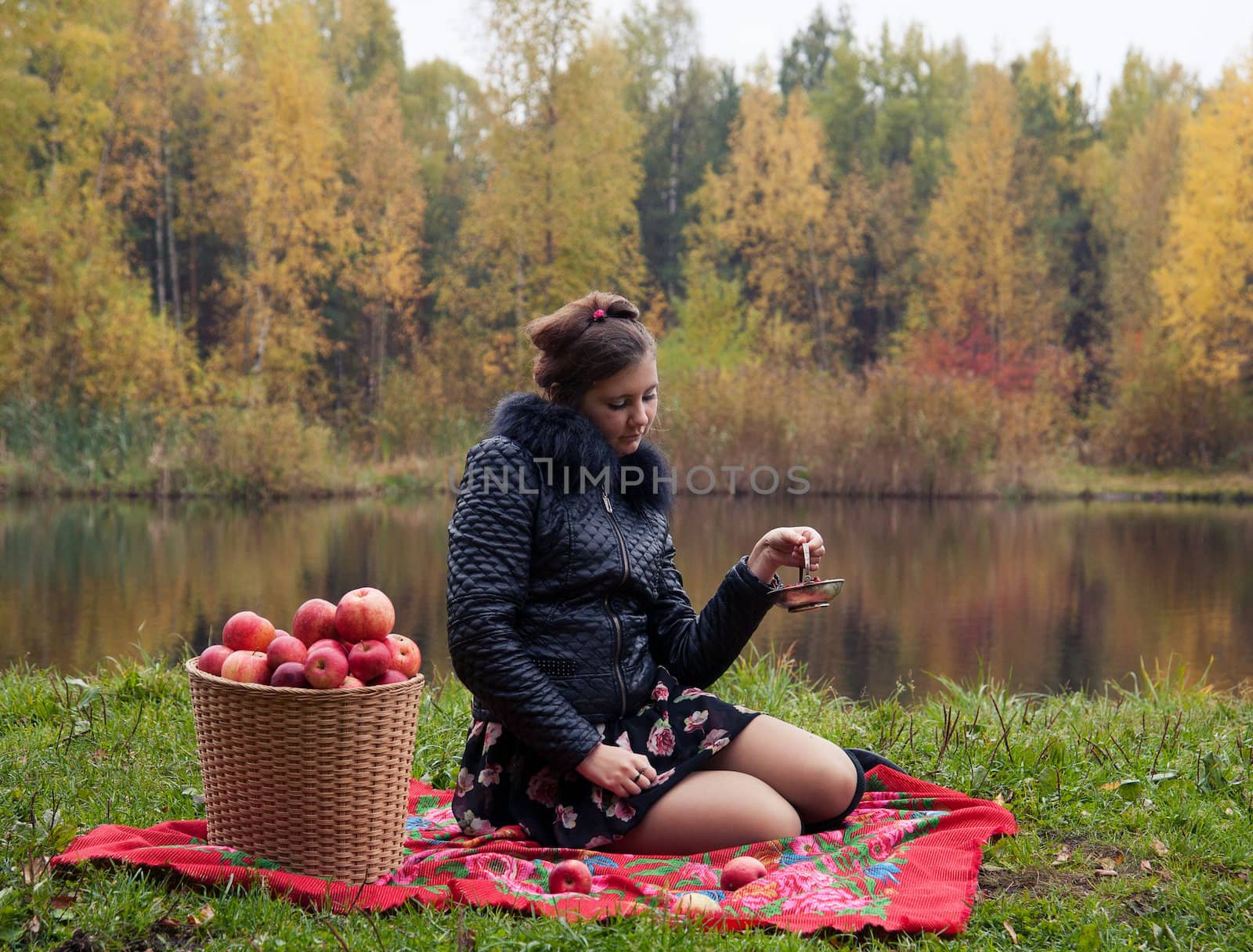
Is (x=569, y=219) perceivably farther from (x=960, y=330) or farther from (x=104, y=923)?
(x=104, y=923)

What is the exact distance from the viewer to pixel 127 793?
10.5 feet

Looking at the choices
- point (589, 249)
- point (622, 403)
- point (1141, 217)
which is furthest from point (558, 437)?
point (1141, 217)

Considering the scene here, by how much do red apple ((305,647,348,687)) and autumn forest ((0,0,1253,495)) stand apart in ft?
46.8

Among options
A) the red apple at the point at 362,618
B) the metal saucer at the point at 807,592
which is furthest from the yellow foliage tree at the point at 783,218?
the red apple at the point at 362,618

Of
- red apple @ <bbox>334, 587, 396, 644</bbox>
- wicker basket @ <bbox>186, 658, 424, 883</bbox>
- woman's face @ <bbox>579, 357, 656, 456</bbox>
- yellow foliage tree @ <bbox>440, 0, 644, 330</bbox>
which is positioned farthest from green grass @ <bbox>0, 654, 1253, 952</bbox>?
yellow foliage tree @ <bbox>440, 0, 644, 330</bbox>

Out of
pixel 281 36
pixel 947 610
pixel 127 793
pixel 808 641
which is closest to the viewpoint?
pixel 127 793

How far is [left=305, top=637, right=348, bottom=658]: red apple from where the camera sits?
2.54 metres

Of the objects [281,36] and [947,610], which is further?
[281,36]

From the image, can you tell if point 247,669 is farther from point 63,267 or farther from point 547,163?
point 547,163

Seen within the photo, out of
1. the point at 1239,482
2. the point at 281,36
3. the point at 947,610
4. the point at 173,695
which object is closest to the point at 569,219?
the point at 281,36

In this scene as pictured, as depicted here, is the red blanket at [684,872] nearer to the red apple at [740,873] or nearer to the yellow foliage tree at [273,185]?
the red apple at [740,873]

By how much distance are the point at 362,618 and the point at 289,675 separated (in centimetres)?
19

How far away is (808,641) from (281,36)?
17561 mm

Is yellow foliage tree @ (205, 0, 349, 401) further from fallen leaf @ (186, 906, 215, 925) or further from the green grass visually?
fallen leaf @ (186, 906, 215, 925)
